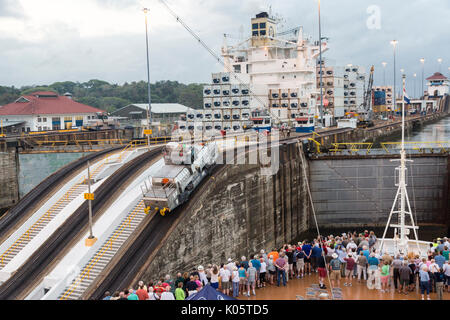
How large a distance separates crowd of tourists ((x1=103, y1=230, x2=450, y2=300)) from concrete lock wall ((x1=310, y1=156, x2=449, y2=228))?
72.7 feet

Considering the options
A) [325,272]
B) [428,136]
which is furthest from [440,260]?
[428,136]

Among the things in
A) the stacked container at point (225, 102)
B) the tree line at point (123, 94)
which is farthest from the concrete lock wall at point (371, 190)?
the tree line at point (123, 94)

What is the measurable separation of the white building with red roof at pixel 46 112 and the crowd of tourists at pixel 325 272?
6861 centimetres

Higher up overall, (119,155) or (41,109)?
(41,109)

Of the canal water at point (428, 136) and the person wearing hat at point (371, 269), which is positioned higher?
the canal water at point (428, 136)

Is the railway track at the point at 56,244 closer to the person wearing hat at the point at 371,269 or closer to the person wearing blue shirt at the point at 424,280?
the person wearing hat at the point at 371,269

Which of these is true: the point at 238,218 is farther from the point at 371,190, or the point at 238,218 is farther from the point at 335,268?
the point at 371,190

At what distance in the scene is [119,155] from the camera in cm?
3653

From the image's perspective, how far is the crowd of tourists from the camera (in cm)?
1661

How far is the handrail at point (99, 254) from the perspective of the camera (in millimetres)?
20688

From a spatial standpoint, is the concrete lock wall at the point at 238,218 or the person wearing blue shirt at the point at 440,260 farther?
the concrete lock wall at the point at 238,218
